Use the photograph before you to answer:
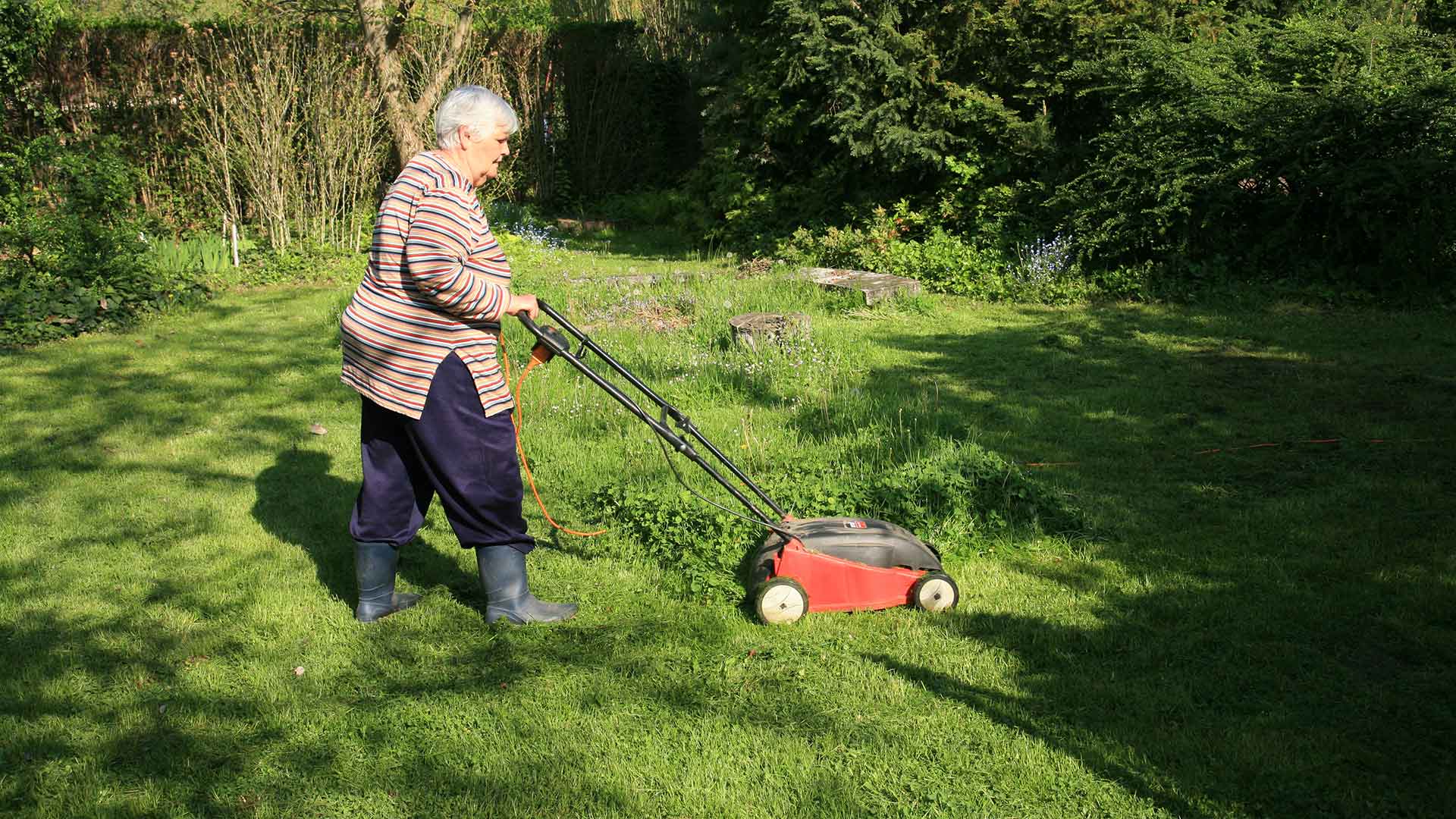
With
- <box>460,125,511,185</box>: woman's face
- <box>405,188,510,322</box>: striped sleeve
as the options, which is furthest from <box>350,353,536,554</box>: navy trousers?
<box>460,125,511,185</box>: woman's face

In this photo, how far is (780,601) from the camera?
4.24m

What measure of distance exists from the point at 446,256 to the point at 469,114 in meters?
0.50

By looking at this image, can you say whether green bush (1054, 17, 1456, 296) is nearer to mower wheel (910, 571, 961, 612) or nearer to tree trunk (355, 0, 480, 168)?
mower wheel (910, 571, 961, 612)

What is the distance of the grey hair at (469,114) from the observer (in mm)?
3795

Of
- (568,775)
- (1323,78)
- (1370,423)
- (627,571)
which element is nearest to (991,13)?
(1323,78)

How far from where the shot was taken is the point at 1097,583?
4582 millimetres

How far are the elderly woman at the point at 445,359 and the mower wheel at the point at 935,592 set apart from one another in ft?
4.99

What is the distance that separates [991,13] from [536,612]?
9215 millimetres

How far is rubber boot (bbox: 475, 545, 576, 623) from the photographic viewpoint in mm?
4219

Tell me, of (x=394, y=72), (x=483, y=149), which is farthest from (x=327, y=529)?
(x=394, y=72)

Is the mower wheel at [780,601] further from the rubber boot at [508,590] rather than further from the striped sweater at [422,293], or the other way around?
the striped sweater at [422,293]

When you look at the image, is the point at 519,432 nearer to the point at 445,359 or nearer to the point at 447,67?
the point at 445,359

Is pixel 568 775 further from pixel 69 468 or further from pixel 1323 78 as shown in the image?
pixel 1323 78

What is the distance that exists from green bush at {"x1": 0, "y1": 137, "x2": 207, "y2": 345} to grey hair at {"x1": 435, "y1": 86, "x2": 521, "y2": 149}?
262 inches
